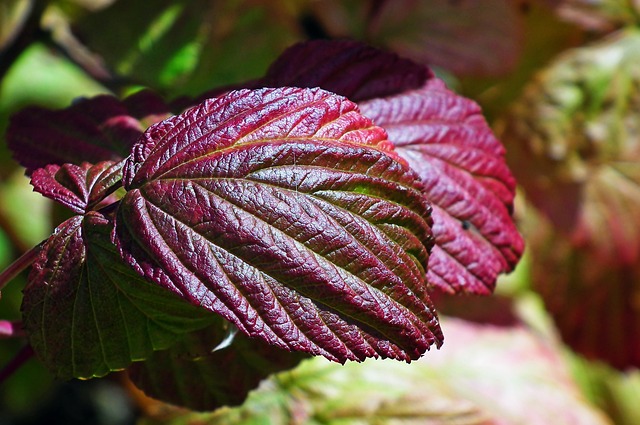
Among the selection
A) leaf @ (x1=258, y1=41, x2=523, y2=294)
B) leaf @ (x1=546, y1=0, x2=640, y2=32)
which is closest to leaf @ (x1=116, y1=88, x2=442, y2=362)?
leaf @ (x1=258, y1=41, x2=523, y2=294)

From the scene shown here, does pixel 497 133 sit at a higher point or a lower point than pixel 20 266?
lower

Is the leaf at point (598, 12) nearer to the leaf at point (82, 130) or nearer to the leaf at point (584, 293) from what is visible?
the leaf at point (584, 293)

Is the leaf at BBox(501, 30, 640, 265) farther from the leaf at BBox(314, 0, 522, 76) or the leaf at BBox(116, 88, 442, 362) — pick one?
the leaf at BBox(116, 88, 442, 362)

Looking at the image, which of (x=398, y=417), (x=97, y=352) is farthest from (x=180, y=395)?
(x=398, y=417)

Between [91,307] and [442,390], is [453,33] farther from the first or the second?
[91,307]

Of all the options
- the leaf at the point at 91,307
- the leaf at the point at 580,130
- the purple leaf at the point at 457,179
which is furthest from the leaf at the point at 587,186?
the leaf at the point at 91,307

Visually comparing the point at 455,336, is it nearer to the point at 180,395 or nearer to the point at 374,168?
the point at 180,395

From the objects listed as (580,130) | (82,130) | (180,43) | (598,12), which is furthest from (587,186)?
(82,130)
